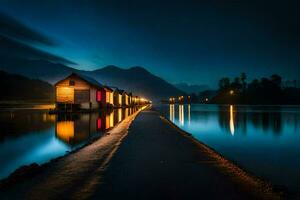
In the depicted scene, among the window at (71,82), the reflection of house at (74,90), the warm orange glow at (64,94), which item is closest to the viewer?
the warm orange glow at (64,94)

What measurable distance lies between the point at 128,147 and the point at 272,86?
146m

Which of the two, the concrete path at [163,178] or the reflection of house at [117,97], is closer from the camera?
the concrete path at [163,178]

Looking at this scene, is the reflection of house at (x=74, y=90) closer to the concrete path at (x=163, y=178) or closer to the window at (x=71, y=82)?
the window at (x=71, y=82)

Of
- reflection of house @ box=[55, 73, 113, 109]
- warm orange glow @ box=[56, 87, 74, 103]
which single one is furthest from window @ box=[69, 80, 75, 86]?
warm orange glow @ box=[56, 87, 74, 103]

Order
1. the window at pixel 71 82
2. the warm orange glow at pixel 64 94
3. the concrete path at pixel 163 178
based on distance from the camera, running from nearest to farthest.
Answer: the concrete path at pixel 163 178
the warm orange glow at pixel 64 94
the window at pixel 71 82

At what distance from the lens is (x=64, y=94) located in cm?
5356

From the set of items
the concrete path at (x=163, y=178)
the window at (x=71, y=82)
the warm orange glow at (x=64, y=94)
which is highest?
the window at (x=71, y=82)

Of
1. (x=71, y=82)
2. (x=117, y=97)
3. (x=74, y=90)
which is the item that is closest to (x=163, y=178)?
(x=74, y=90)

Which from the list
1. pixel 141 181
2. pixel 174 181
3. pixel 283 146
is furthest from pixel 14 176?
pixel 283 146

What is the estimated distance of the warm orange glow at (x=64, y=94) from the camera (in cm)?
5338

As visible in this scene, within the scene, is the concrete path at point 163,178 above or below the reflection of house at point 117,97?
below

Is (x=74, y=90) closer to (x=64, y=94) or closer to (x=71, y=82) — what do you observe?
(x=71, y=82)

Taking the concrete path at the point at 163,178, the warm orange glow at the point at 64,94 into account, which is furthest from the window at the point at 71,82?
the concrete path at the point at 163,178

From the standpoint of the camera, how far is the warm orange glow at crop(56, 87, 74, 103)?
175 ft
